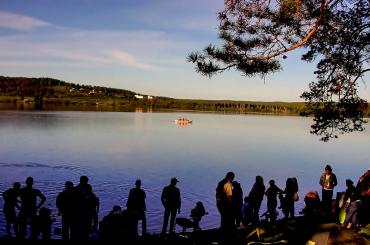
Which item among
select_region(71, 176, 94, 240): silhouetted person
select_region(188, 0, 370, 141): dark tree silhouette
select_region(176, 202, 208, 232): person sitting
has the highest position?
select_region(188, 0, 370, 141): dark tree silhouette

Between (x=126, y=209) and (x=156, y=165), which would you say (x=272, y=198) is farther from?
(x=156, y=165)

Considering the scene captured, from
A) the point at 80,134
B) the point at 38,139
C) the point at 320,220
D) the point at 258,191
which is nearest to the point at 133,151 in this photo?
the point at 38,139

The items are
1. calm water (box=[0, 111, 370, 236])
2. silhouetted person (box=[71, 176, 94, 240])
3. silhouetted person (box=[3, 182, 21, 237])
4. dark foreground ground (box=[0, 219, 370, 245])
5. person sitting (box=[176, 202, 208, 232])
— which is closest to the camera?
dark foreground ground (box=[0, 219, 370, 245])

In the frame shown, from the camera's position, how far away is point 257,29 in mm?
13148

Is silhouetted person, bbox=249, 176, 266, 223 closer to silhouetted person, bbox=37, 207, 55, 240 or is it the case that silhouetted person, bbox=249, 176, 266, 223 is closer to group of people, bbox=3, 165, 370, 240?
group of people, bbox=3, 165, 370, 240

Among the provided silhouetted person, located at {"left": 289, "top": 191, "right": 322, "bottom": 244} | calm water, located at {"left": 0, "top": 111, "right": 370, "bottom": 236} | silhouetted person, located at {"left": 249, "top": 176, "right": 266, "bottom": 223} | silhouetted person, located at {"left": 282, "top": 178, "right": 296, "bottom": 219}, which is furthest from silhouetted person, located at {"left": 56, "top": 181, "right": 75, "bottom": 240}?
calm water, located at {"left": 0, "top": 111, "right": 370, "bottom": 236}

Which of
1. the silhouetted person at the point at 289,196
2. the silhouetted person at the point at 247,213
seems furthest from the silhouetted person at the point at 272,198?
the silhouetted person at the point at 247,213

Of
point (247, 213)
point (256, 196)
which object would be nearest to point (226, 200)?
point (247, 213)

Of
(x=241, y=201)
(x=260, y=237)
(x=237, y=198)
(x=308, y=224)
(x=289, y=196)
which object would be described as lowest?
(x=260, y=237)

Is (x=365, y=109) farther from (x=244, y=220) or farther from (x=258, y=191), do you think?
(x=244, y=220)

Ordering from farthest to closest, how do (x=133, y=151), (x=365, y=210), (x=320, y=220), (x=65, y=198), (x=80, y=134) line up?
(x=80, y=134), (x=133, y=151), (x=365, y=210), (x=65, y=198), (x=320, y=220)

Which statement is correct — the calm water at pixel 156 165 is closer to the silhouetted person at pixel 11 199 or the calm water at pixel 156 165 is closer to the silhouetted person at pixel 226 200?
the silhouetted person at pixel 226 200

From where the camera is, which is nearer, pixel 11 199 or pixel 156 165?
pixel 11 199

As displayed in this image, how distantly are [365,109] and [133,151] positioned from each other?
39754 millimetres
